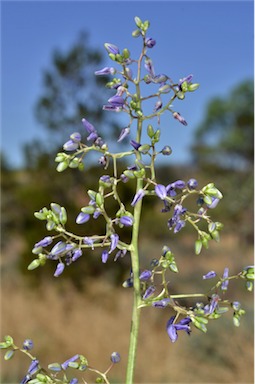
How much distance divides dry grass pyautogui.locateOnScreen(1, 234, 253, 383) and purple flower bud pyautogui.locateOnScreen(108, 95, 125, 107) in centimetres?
407

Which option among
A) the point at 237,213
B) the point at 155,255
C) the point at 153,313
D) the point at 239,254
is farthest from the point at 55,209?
the point at 237,213

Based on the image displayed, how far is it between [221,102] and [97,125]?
8.95 meters

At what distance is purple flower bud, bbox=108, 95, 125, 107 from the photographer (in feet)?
2.85

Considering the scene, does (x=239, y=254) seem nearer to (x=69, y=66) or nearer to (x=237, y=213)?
(x=237, y=213)

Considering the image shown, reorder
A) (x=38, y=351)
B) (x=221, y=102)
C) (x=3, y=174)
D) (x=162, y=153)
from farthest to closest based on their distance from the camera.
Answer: (x=221, y=102) < (x=3, y=174) < (x=38, y=351) < (x=162, y=153)

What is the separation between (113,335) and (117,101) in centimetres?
623

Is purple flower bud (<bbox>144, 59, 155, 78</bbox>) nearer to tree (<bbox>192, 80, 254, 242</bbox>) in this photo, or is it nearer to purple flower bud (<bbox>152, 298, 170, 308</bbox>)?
purple flower bud (<bbox>152, 298, 170, 308</bbox>)

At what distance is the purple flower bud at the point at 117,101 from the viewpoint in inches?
34.2

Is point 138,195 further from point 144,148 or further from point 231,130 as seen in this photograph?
point 231,130

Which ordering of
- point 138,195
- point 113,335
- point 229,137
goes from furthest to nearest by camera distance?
point 229,137
point 113,335
point 138,195

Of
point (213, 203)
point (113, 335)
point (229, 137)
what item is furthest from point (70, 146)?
point (229, 137)

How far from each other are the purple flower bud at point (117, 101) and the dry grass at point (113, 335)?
4065mm

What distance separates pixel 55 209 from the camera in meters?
0.90

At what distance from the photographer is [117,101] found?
2.85 ft
